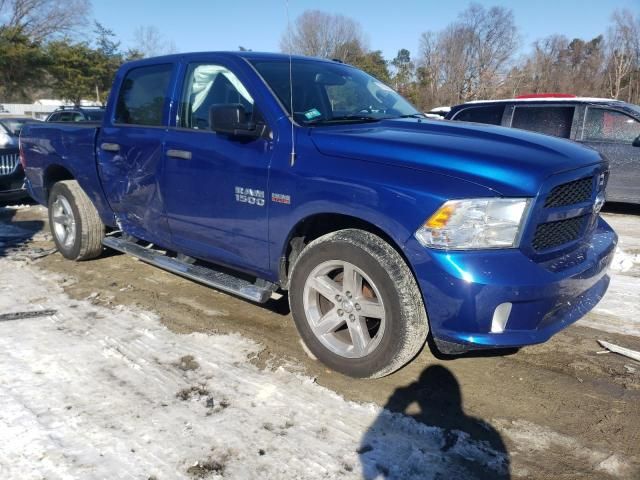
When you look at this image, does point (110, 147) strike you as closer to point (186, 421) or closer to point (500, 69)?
point (186, 421)

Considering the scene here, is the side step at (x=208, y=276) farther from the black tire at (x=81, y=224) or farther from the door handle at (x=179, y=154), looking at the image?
the door handle at (x=179, y=154)

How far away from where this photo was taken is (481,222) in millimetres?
2367

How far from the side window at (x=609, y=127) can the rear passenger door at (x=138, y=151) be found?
6566mm

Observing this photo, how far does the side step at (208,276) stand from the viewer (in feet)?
10.9

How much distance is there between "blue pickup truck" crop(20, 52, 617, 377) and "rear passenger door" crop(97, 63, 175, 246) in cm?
2

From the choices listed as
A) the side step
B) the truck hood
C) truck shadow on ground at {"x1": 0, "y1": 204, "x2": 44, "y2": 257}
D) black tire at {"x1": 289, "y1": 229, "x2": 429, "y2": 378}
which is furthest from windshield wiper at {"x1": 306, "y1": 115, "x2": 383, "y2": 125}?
truck shadow on ground at {"x1": 0, "y1": 204, "x2": 44, "y2": 257}

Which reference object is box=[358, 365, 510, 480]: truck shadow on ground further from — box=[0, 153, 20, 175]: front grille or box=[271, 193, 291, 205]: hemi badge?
box=[0, 153, 20, 175]: front grille

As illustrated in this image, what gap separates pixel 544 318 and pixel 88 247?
4.27 metres

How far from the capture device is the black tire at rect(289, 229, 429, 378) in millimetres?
2598

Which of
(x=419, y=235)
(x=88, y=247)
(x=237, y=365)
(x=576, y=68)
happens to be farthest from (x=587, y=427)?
(x=576, y=68)

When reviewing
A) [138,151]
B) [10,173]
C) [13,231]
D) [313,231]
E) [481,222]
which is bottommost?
[13,231]

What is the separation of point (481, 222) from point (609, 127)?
666 centimetres

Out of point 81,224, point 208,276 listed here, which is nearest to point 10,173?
point 81,224

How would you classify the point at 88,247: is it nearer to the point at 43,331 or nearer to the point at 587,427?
the point at 43,331
